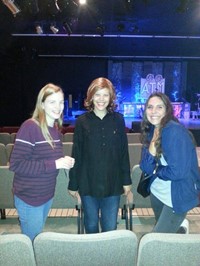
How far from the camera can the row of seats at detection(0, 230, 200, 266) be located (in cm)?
138

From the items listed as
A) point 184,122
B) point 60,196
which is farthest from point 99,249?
point 184,122

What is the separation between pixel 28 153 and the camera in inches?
68.9

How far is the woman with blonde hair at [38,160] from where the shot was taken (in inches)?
68.7

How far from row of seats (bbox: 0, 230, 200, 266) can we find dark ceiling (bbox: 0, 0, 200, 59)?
15.3 ft

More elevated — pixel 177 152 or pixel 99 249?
pixel 177 152

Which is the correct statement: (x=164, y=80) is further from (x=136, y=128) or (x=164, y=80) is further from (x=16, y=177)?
(x=16, y=177)

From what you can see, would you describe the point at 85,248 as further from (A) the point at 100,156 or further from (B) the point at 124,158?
(B) the point at 124,158

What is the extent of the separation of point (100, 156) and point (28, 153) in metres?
0.52

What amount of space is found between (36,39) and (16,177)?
864 cm

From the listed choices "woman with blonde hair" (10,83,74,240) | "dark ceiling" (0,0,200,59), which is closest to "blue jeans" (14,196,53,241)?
"woman with blonde hair" (10,83,74,240)

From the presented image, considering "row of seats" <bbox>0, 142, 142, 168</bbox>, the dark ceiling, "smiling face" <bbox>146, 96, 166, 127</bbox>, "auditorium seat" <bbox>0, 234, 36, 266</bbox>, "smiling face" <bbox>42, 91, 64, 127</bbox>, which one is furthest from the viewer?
the dark ceiling

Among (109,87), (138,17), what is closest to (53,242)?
(109,87)

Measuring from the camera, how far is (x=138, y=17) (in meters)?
6.96

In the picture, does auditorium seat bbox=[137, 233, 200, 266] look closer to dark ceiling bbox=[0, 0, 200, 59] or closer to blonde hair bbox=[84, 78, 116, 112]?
blonde hair bbox=[84, 78, 116, 112]
